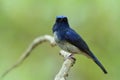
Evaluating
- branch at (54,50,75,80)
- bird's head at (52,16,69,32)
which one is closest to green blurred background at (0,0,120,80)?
branch at (54,50,75,80)

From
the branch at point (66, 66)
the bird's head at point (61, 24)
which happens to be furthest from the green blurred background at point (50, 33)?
the bird's head at point (61, 24)

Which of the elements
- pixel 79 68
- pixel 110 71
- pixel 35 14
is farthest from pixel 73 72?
pixel 35 14

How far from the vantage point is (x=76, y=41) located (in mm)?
1935

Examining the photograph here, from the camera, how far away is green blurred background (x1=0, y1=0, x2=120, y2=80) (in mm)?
3352

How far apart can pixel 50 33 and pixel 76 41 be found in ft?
5.09

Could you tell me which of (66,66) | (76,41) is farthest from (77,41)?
(66,66)

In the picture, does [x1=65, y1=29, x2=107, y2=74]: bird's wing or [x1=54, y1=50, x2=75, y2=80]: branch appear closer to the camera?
[x1=54, y1=50, x2=75, y2=80]: branch

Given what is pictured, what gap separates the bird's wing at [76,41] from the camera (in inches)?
75.8

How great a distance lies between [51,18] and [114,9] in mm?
456

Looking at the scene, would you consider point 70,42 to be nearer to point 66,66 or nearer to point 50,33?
point 66,66

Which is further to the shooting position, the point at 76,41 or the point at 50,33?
the point at 50,33

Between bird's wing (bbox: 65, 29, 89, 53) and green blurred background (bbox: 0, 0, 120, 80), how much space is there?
4.50ft

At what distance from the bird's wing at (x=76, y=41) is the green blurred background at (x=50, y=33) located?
137cm

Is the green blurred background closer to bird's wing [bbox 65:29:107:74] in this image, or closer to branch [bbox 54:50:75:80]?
branch [bbox 54:50:75:80]
